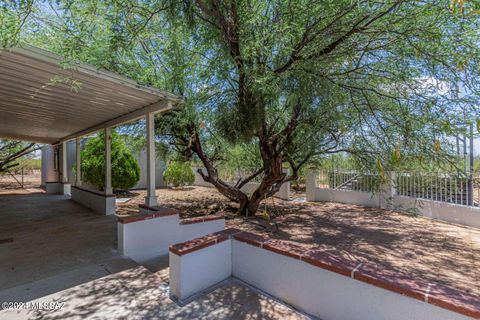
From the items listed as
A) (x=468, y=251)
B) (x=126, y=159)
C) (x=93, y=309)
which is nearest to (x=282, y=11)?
(x=93, y=309)

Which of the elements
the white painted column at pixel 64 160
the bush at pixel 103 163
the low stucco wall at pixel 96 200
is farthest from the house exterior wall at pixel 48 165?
the low stucco wall at pixel 96 200

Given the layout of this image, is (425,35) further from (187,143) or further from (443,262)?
(187,143)

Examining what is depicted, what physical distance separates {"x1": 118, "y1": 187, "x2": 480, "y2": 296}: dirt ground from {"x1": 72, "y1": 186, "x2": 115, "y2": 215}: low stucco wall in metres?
1.21

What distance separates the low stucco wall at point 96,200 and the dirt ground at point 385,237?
1214 mm

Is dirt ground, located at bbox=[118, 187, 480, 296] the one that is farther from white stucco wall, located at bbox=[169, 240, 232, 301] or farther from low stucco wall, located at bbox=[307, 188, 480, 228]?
white stucco wall, located at bbox=[169, 240, 232, 301]

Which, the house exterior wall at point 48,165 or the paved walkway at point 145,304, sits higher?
the house exterior wall at point 48,165

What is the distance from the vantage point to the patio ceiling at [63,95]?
130 inches

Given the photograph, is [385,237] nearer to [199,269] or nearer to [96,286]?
[199,269]

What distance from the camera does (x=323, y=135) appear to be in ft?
18.8

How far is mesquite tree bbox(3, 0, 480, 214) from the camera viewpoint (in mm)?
3152

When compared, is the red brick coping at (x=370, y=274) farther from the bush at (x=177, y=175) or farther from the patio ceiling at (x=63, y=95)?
the bush at (x=177, y=175)

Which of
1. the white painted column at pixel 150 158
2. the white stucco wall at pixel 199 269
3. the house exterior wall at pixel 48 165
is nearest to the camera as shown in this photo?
the white stucco wall at pixel 199 269

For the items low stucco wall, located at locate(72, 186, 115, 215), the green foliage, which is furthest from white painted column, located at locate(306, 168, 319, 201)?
the green foliage

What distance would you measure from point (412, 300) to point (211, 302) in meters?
1.82
